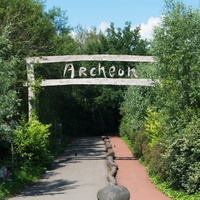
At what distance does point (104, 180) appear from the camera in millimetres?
17266

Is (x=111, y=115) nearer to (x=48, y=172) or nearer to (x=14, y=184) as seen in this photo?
(x=48, y=172)

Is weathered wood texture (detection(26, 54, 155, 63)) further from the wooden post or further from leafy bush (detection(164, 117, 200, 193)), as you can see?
leafy bush (detection(164, 117, 200, 193))

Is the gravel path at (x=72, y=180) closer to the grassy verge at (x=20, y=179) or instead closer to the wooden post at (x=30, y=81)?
the grassy verge at (x=20, y=179)

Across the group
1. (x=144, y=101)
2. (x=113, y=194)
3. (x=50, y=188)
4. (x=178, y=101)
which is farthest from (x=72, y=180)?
(x=113, y=194)

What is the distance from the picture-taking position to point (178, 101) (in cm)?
1473

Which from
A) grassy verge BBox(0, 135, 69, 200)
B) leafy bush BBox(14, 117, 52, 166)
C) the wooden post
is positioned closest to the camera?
grassy verge BBox(0, 135, 69, 200)

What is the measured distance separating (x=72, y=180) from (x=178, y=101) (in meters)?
5.64

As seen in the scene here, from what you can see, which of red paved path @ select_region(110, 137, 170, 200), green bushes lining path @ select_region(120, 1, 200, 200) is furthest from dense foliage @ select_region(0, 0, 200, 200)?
red paved path @ select_region(110, 137, 170, 200)

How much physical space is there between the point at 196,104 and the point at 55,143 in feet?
56.0

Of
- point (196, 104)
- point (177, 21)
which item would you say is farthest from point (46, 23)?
point (196, 104)

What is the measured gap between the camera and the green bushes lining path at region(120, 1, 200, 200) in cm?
1341

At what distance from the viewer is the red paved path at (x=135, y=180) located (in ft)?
46.4

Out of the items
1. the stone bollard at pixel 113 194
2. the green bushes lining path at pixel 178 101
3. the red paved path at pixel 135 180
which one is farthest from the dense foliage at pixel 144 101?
the stone bollard at pixel 113 194

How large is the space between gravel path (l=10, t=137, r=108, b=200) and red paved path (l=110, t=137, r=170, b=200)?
2.60ft
